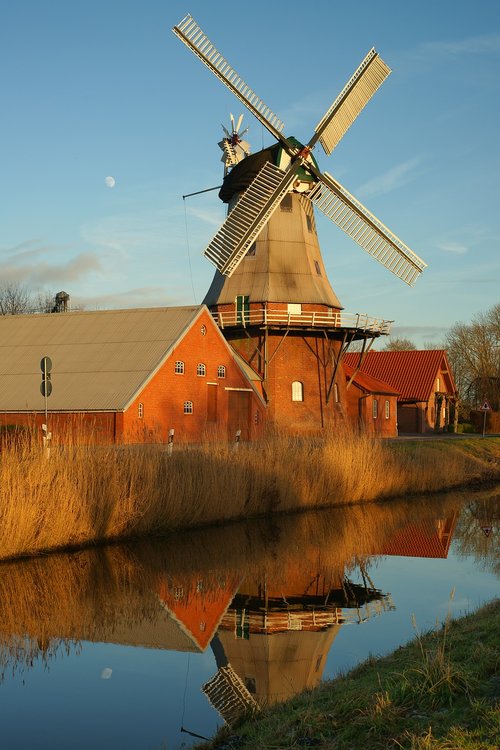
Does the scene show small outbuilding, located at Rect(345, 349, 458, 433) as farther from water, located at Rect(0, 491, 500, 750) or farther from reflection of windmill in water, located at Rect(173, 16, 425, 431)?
water, located at Rect(0, 491, 500, 750)

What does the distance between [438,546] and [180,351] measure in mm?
17695

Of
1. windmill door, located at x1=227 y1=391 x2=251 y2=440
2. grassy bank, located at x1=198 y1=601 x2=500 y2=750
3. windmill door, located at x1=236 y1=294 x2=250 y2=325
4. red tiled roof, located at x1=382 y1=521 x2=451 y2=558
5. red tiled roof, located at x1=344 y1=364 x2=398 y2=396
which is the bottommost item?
red tiled roof, located at x1=382 y1=521 x2=451 y2=558

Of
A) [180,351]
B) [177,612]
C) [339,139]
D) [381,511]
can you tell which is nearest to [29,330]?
[180,351]

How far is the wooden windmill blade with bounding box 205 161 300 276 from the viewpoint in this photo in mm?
36906

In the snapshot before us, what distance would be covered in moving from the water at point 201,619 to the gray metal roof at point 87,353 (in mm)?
13890

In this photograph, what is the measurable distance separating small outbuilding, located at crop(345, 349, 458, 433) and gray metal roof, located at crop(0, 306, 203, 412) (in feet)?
70.9

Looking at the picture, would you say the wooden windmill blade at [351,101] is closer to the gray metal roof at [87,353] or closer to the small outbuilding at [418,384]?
the gray metal roof at [87,353]

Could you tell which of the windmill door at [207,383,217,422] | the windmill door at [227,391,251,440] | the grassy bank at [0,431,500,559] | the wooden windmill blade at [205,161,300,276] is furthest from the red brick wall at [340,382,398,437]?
the grassy bank at [0,431,500,559]

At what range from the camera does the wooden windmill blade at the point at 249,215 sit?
36906 mm

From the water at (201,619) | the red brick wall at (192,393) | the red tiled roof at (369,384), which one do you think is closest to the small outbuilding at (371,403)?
the red tiled roof at (369,384)

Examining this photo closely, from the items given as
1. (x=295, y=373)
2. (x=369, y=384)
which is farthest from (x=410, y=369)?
(x=295, y=373)

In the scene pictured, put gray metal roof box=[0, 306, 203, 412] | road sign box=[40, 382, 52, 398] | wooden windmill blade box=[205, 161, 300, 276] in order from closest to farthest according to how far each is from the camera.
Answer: road sign box=[40, 382, 52, 398], gray metal roof box=[0, 306, 203, 412], wooden windmill blade box=[205, 161, 300, 276]

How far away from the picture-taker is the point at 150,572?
13773mm

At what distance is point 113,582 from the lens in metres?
12.8
